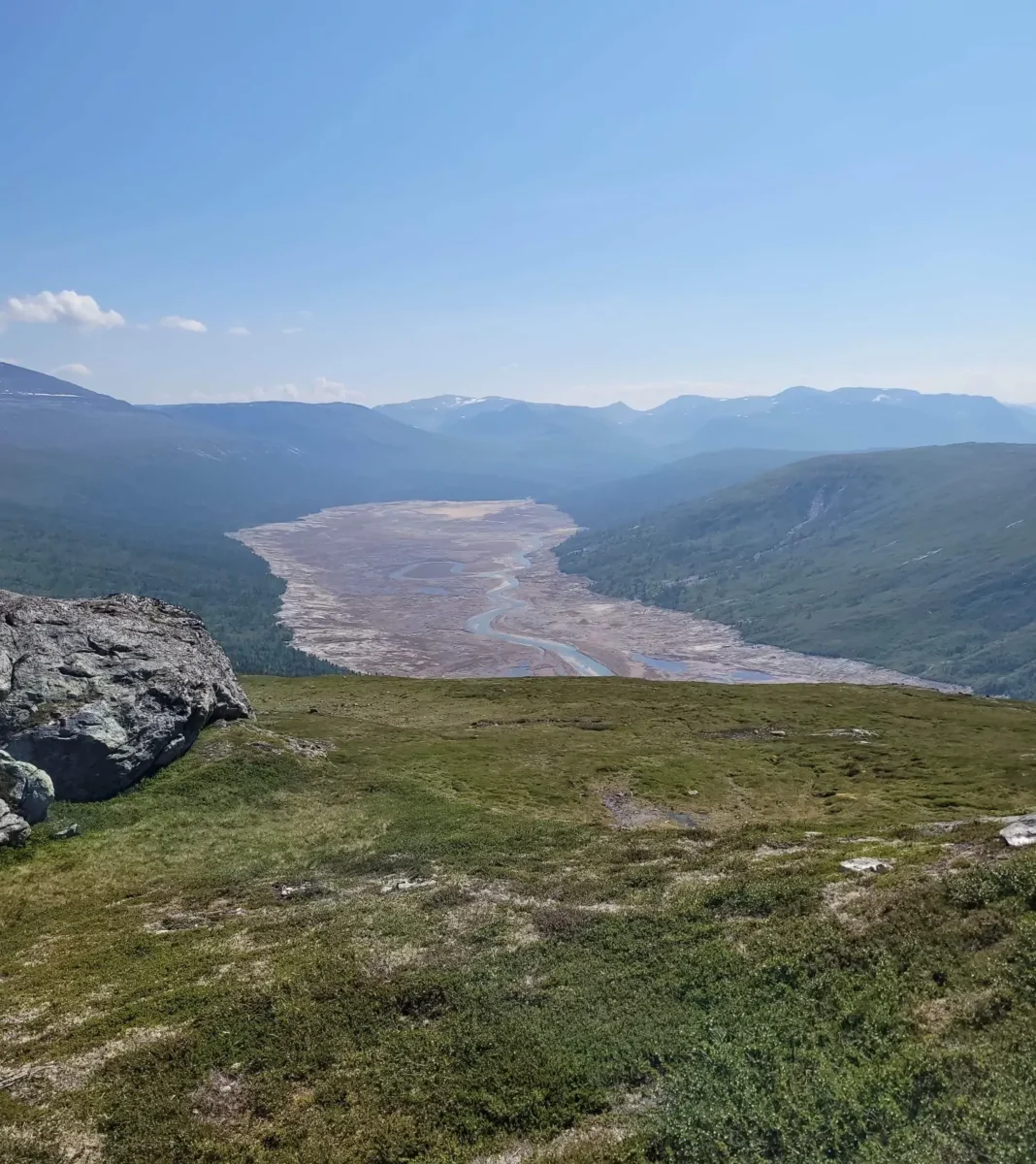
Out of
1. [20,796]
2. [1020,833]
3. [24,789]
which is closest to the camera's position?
[1020,833]

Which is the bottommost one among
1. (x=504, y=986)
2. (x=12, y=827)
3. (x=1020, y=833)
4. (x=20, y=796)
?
(x=12, y=827)

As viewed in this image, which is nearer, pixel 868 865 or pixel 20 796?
pixel 868 865

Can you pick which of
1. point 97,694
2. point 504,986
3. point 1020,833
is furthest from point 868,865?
point 97,694

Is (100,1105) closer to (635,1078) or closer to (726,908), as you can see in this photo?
(635,1078)

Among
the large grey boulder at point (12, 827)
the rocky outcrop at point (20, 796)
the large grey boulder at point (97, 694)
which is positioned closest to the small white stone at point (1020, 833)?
the large grey boulder at point (12, 827)

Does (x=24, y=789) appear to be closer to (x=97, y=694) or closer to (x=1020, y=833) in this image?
(x=97, y=694)

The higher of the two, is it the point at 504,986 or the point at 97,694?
the point at 97,694

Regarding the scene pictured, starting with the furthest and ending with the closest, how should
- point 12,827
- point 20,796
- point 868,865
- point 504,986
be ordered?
1. point 20,796
2. point 12,827
3. point 868,865
4. point 504,986

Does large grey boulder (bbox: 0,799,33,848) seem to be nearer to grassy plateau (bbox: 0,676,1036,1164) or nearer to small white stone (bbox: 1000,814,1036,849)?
grassy plateau (bbox: 0,676,1036,1164)
